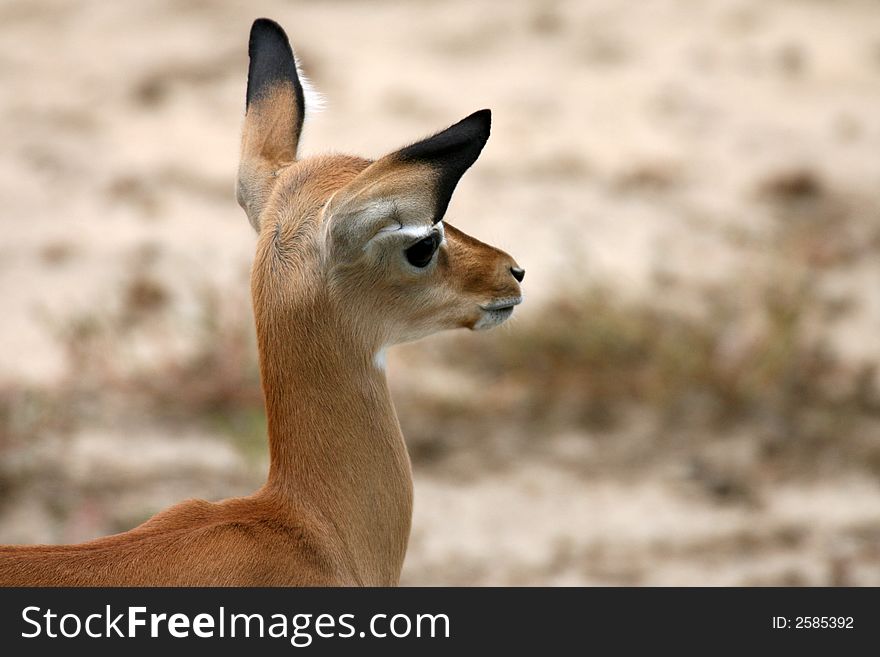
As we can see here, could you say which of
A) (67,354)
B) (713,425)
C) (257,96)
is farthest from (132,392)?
(257,96)

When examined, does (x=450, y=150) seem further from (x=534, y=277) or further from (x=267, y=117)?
(x=534, y=277)

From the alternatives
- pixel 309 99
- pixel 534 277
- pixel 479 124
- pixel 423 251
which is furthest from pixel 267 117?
pixel 534 277

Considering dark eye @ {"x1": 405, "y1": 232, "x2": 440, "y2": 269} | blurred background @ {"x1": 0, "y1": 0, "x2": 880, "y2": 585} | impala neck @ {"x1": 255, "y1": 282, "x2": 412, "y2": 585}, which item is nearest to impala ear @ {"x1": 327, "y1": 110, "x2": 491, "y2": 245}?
dark eye @ {"x1": 405, "y1": 232, "x2": 440, "y2": 269}

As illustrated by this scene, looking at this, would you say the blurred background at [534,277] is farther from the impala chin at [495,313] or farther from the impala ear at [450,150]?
the impala ear at [450,150]

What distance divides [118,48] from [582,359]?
17.1 ft

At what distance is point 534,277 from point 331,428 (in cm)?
457

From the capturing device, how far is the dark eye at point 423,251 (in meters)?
3.34

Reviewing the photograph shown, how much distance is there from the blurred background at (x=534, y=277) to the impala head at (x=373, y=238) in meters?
1.37

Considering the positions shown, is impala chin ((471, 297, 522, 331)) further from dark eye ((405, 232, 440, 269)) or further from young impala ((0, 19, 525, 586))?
dark eye ((405, 232, 440, 269))

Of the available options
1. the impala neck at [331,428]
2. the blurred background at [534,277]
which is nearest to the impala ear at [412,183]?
the impala neck at [331,428]

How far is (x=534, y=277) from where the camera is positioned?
7.97 m

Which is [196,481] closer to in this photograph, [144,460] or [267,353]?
[144,460]
